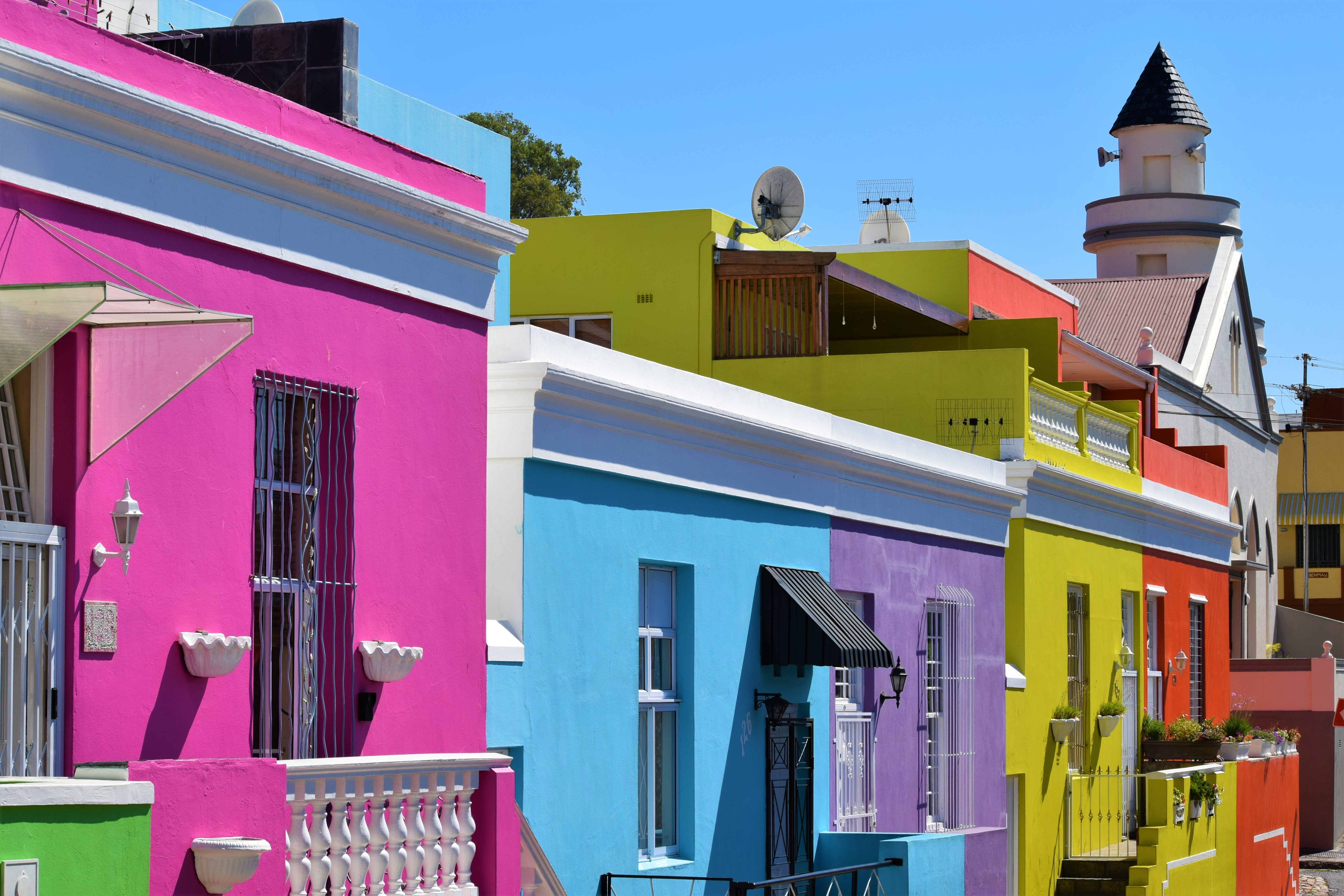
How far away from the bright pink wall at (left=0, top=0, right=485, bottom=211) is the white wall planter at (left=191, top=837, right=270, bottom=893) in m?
3.07

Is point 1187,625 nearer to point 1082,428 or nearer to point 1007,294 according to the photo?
point 1007,294

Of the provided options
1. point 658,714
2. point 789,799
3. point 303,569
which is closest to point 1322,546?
point 789,799

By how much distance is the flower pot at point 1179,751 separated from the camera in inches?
888

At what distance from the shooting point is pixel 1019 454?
1881 cm

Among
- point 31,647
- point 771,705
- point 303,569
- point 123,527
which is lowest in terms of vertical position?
point 771,705

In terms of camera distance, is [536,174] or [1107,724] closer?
[1107,724]

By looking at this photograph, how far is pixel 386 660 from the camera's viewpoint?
897cm

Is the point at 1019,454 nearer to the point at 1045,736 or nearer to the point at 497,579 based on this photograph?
the point at 1045,736

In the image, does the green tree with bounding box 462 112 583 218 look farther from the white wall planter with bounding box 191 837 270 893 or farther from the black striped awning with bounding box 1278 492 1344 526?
the white wall planter with bounding box 191 837 270 893

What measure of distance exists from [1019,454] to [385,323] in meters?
10.7

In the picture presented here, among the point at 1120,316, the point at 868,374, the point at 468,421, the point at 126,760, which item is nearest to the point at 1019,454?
the point at 868,374

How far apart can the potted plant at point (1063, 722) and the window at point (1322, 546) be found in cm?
3303

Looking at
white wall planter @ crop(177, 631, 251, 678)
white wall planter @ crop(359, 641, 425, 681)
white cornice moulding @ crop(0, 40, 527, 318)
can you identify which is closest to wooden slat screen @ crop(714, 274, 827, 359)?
white cornice moulding @ crop(0, 40, 527, 318)

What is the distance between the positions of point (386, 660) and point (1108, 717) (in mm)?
13726
